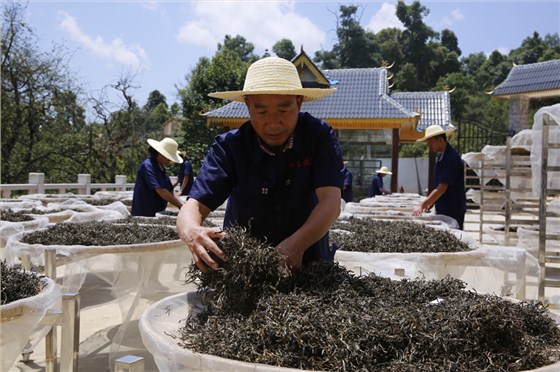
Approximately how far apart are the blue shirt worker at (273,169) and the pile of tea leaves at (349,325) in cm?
22

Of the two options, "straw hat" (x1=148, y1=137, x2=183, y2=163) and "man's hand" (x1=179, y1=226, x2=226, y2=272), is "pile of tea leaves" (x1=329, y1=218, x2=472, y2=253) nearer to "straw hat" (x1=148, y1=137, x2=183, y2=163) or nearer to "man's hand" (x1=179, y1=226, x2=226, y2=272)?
"man's hand" (x1=179, y1=226, x2=226, y2=272)

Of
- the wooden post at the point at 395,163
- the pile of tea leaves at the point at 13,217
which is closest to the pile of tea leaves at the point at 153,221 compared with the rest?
the pile of tea leaves at the point at 13,217

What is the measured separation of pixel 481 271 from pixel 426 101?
13.5 meters

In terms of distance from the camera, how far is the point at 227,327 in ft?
4.19

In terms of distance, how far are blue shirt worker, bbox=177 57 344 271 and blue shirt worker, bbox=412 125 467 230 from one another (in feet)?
8.96

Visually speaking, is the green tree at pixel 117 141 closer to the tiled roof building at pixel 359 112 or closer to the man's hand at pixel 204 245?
the tiled roof building at pixel 359 112

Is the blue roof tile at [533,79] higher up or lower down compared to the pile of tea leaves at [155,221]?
higher up

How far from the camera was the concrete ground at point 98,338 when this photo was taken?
118 inches

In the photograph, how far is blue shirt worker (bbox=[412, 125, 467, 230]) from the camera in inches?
166

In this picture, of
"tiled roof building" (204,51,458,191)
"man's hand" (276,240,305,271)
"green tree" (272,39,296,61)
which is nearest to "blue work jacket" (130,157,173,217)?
"man's hand" (276,240,305,271)

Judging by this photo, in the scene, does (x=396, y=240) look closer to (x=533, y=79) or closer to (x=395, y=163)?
(x=395, y=163)

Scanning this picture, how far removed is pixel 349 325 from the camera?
1175 mm

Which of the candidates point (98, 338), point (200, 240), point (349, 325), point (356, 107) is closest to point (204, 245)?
point (200, 240)

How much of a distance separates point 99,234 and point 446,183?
8.79 ft
